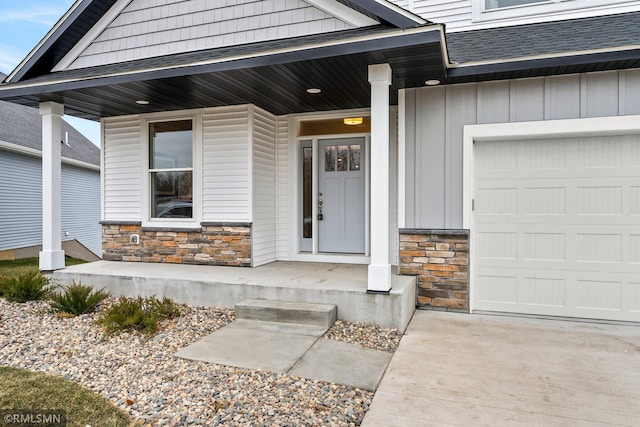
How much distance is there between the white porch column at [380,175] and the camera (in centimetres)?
418

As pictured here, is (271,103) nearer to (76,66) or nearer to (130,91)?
(130,91)

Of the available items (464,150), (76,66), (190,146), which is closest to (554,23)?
(464,150)

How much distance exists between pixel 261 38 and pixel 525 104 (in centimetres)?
313

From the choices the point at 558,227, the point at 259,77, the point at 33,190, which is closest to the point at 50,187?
the point at 259,77

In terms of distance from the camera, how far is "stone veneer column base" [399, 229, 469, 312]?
482cm

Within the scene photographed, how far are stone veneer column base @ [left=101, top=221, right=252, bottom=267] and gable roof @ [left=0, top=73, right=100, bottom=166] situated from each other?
5.94 m

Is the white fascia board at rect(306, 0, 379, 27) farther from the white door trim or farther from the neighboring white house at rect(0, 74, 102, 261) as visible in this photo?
the neighboring white house at rect(0, 74, 102, 261)

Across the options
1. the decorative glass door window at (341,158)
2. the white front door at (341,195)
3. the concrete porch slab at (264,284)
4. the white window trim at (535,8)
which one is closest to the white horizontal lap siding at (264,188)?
the concrete porch slab at (264,284)

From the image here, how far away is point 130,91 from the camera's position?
524 centimetres

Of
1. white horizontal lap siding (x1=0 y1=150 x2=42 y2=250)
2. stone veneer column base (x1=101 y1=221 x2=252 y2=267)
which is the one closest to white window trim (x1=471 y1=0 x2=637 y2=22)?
stone veneer column base (x1=101 y1=221 x2=252 y2=267)

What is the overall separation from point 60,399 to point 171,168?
13.7ft

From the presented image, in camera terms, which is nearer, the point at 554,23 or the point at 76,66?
the point at 554,23

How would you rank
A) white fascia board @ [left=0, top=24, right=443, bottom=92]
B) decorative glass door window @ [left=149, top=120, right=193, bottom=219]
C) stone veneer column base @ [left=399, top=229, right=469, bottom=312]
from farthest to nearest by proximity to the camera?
decorative glass door window @ [left=149, top=120, right=193, bottom=219], stone veneer column base @ [left=399, top=229, right=469, bottom=312], white fascia board @ [left=0, top=24, right=443, bottom=92]

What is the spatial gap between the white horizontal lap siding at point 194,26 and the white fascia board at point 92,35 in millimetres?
41
